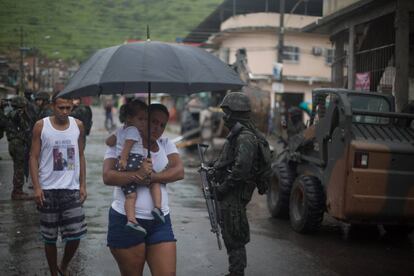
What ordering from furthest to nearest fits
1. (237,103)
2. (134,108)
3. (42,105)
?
(42,105), (237,103), (134,108)

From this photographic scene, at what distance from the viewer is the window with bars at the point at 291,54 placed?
33.2 meters

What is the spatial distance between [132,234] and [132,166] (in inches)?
18.3

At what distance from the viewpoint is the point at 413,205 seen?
607 centimetres

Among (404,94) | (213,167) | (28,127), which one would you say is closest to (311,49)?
(404,94)

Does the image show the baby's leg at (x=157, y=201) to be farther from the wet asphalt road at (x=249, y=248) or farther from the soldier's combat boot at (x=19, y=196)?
the soldier's combat boot at (x=19, y=196)

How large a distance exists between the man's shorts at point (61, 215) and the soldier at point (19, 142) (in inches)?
175

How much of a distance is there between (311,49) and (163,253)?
31542 mm

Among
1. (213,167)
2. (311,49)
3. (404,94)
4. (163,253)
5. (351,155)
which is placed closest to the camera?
(163,253)

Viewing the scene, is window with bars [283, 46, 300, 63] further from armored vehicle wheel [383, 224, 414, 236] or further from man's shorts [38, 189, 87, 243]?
man's shorts [38, 189, 87, 243]

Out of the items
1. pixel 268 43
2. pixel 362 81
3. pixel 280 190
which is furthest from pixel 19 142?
pixel 268 43

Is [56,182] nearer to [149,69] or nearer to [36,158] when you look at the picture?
[36,158]

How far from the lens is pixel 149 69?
348cm

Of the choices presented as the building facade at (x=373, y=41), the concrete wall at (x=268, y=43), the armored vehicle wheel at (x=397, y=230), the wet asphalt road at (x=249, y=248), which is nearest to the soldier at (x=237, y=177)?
the wet asphalt road at (x=249, y=248)

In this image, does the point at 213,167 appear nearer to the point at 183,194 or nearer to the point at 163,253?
the point at 163,253
